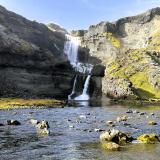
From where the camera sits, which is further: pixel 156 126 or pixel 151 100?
pixel 151 100

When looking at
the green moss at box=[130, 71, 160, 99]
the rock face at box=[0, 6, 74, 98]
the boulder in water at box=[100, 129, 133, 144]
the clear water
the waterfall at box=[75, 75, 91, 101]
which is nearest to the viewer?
the clear water

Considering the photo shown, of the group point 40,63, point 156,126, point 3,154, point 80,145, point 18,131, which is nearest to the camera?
point 3,154

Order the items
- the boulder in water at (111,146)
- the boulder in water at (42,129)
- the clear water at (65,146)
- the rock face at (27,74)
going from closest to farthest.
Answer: the clear water at (65,146)
the boulder in water at (111,146)
the boulder in water at (42,129)
the rock face at (27,74)

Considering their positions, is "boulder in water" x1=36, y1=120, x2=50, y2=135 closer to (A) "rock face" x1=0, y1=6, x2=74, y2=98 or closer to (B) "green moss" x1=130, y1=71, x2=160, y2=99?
(A) "rock face" x1=0, y1=6, x2=74, y2=98

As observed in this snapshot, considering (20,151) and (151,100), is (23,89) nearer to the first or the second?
(151,100)

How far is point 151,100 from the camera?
547 ft

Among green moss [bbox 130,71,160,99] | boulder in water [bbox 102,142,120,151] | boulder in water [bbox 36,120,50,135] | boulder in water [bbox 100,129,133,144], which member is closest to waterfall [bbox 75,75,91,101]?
green moss [bbox 130,71,160,99]

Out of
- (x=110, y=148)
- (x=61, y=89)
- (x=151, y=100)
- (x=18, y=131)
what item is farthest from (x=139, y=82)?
(x=110, y=148)

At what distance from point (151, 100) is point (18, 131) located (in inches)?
4262

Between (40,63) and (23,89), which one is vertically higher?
(40,63)

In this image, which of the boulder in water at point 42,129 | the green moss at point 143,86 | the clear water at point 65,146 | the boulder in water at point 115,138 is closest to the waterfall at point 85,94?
the green moss at point 143,86

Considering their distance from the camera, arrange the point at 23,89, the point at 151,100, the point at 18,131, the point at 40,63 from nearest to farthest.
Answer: the point at 18,131 → the point at 151,100 → the point at 23,89 → the point at 40,63

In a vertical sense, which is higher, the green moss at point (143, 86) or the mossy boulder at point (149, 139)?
the green moss at point (143, 86)

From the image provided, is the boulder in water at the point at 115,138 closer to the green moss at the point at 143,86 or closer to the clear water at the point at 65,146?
the clear water at the point at 65,146
